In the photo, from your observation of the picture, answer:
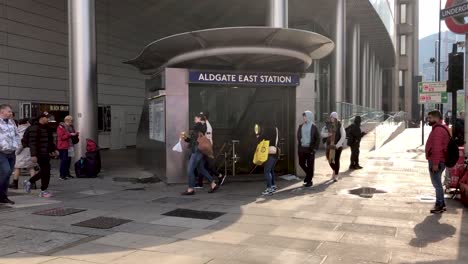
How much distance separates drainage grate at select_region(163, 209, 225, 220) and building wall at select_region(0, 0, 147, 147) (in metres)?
11.4

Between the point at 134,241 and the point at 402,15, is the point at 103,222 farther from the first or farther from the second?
the point at 402,15

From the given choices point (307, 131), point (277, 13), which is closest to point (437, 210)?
point (307, 131)

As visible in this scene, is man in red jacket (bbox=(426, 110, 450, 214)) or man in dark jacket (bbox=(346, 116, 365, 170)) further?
man in dark jacket (bbox=(346, 116, 365, 170))

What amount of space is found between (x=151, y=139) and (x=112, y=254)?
7760mm

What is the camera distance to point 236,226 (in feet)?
21.4

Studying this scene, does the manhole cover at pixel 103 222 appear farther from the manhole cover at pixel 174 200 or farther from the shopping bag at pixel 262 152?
the shopping bag at pixel 262 152

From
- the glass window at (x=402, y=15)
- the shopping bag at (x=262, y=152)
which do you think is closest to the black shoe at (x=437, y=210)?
the shopping bag at (x=262, y=152)

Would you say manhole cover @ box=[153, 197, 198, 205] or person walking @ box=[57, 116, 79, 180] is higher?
person walking @ box=[57, 116, 79, 180]

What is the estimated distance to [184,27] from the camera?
27.3 m

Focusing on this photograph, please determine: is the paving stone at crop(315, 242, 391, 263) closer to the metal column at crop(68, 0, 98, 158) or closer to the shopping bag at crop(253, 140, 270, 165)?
the shopping bag at crop(253, 140, 270, 165)

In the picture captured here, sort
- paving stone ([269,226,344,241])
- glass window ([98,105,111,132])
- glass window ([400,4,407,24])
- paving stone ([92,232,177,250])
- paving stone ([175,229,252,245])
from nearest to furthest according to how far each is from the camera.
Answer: paving stone ([92,232,177,250]), paving stone ([175,229,252,245]), paving stone ([269,226,344,241]), glass window ([98,105,111,132]), glass window ([400,4,407,24])

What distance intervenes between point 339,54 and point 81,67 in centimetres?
1562

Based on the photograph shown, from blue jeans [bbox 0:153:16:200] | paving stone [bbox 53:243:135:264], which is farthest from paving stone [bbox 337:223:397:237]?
blue jeans [bbox 0:153:16:200]

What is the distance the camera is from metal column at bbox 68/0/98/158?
45.1 feet
